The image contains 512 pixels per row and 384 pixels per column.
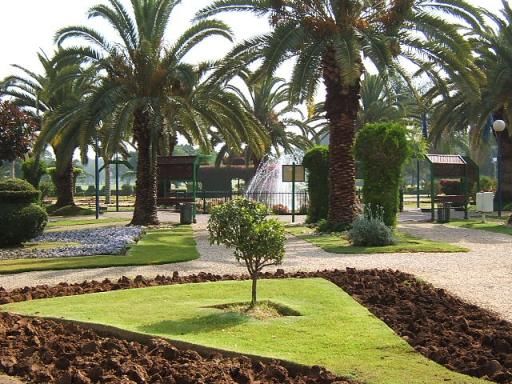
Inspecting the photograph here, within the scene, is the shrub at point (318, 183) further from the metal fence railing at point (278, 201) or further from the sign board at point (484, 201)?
the metal fence railing at point (278, 201)

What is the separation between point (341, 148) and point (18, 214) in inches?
386

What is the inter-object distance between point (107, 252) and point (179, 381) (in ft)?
34.3

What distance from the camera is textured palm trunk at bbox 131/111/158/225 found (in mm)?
24453

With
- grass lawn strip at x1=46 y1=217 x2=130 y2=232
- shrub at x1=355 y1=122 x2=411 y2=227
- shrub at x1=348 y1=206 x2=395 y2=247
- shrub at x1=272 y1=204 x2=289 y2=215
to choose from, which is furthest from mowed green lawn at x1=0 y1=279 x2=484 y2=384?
shrub at x1=272 y1=204 x2=289 y2=215

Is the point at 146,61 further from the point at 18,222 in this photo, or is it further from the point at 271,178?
the point at 271,178

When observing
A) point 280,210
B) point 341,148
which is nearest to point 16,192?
point 341,148

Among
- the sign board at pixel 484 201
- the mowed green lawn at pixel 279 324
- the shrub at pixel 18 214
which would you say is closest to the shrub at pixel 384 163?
the sign board at pixel 484 201

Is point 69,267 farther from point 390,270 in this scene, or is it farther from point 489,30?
point 489,30

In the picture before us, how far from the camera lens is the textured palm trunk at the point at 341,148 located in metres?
21.1

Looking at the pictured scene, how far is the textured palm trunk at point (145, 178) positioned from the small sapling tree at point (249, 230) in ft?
55.3

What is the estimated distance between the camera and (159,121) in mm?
22625

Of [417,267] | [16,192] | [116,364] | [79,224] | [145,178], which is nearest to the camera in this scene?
[116,364]

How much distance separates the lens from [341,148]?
21297mm

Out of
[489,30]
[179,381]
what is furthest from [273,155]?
[179,381]
